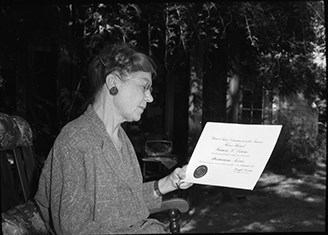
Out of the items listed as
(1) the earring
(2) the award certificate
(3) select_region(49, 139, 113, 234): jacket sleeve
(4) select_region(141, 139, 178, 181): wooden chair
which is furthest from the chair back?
(4) select_region(141, 139, 178, 181): wooden chair

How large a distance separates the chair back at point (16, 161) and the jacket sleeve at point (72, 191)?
0.26m

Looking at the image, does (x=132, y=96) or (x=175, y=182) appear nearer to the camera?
(x=132, y=96)

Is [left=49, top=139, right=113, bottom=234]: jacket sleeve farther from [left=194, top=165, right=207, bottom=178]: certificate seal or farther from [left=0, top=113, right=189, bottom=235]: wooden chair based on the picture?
[left=194, top=165, right=207, bottom=178]: certificate seal

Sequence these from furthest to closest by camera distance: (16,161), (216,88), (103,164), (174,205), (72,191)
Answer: (216,88) → (174,205) → (16,161) → (103,164) → (72,191)

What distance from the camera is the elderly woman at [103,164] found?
1213mm

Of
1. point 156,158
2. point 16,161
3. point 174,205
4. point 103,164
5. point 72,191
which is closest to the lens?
point 72,191

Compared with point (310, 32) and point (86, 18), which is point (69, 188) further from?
point (310, 32)

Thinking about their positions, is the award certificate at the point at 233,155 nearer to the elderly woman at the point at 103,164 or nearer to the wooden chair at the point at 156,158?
the elderly woman at the point at 103,164

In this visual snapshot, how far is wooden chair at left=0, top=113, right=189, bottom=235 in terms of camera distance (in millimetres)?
1340

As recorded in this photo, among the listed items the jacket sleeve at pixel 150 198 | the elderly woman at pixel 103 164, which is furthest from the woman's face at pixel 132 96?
→ the jacket sleeve at pixel 150 198

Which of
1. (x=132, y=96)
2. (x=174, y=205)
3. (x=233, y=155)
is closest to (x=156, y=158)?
(x=174, y=205)

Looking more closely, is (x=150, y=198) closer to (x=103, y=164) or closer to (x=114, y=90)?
(x=103, y=164)

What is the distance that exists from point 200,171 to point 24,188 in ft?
2.29

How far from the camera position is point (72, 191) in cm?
120
